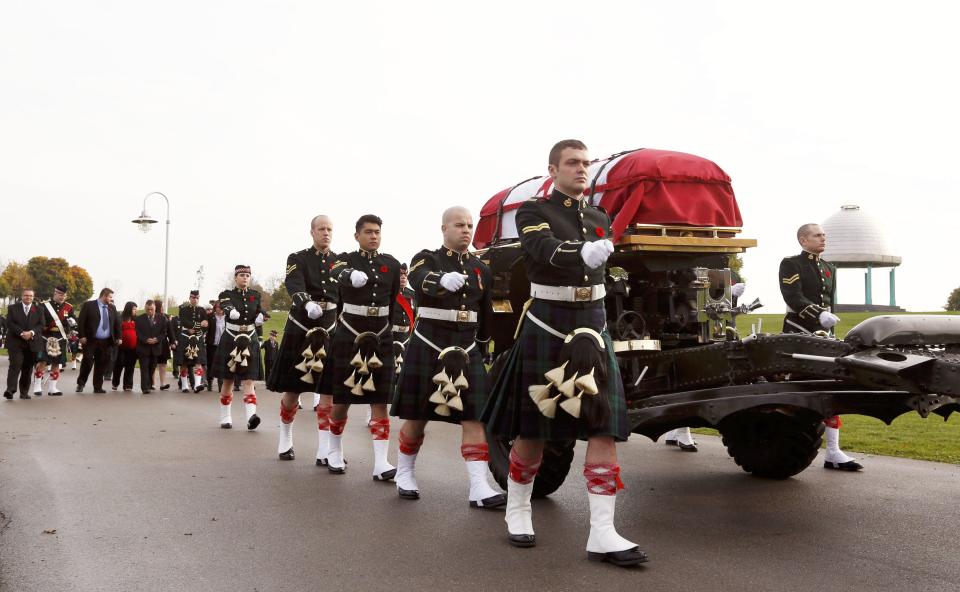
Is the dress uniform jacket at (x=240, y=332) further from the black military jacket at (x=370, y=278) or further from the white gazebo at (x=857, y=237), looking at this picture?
the white gazebo at (x=857, y=237)

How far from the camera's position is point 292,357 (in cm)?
825

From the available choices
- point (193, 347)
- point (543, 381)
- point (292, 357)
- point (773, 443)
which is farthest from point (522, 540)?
point (193, 347)

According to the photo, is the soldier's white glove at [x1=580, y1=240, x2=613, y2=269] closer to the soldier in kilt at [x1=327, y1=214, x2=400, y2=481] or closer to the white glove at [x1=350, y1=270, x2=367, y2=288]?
the white glove at [x1=350, y1=270, x2=367, y2=288]

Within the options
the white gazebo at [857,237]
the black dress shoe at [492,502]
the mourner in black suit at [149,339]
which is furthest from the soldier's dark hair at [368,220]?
the white gazebo at [857,237]

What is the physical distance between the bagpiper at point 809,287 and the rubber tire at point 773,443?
0.87m

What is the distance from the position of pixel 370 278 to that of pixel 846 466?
161 inches

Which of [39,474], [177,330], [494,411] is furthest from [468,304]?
[177,330]

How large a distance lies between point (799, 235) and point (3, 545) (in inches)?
247

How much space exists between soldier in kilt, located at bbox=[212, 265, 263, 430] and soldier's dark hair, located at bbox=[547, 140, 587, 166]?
6.55 meters

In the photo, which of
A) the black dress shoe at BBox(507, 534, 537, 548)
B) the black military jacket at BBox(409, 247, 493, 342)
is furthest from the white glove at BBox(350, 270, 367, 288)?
the black dress shoe at BBox(507, 534, 537, 548)

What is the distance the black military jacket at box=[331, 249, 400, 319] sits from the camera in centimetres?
717

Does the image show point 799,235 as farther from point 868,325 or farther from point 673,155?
point 868,325

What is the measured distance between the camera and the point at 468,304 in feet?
20.1

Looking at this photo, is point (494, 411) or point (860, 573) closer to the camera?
point (860, 573)
